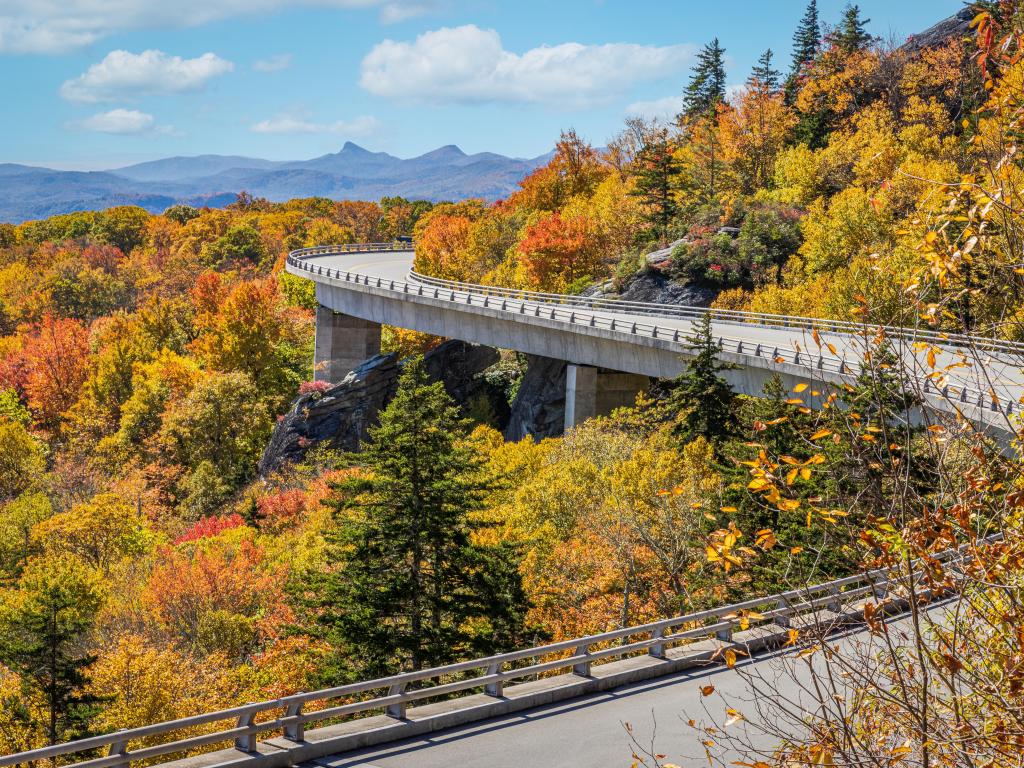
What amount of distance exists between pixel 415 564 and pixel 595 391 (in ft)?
91.1

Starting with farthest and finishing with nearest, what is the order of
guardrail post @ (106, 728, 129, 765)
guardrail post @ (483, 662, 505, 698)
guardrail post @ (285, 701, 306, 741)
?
guardrail post @ (483, 662, 505, 698) < guardrail post @ (285, 701, 306, 741) < guardrail post @ (106, 728, 129, 765)

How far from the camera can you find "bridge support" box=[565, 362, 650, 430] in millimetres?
46750

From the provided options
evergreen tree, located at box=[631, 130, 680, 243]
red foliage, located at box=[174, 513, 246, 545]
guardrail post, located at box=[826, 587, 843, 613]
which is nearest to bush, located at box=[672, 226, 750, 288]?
evergreen tree, located at box=[631, 130, 680, 243]

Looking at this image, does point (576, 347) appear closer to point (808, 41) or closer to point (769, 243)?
point (769, 243)

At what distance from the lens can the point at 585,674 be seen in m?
14.5

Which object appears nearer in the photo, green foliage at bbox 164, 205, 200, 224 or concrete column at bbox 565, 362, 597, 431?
concrete column at bbox 565, 362, 597, 431

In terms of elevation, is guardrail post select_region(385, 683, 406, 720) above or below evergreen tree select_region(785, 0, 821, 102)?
below

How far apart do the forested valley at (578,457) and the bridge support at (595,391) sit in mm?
1025

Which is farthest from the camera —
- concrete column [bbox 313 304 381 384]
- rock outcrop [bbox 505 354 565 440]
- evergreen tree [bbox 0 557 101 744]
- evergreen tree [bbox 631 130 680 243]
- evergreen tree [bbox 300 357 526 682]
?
concrete column [bbox 313 304 381 384]

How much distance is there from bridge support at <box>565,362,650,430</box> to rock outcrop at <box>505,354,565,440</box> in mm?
5057

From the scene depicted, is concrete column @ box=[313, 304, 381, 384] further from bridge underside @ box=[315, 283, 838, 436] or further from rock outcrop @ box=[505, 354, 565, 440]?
rock outcrop @ box=[505, 354, 565, 440]

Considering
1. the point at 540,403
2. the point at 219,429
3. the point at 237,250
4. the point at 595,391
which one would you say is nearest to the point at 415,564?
the point at 595,391

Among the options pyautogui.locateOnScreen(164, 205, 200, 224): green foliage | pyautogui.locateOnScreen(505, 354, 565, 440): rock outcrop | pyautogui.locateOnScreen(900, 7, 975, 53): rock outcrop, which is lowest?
pyautogui.locateOnScreen(505, 354, 565, 440): rock outcrop

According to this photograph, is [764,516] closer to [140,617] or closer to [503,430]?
[140,617]
